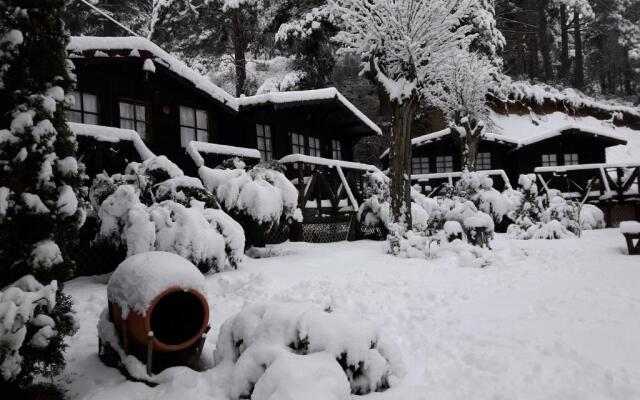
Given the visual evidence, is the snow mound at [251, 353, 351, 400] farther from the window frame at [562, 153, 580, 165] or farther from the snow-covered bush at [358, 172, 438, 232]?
the window frame at [562, 153, 580, 165]

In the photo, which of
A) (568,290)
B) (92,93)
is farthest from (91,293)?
(92,93)

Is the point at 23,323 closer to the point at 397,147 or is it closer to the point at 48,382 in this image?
the point at 48,382

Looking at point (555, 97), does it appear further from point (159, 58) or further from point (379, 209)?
point (159, 58)

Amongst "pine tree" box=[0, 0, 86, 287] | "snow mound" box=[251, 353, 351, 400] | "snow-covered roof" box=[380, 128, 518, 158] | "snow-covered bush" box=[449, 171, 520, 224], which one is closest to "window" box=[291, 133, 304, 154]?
"snow-covered bush" box=[449, 171, 520, 224]

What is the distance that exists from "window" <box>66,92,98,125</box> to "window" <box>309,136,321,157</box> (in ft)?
26.7

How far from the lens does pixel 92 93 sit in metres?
10.1

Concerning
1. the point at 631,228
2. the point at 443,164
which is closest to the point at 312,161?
the point at 631,228

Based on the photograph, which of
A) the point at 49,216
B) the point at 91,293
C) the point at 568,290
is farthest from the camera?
the point at 568,290

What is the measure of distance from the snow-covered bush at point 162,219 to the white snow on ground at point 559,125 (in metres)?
28.8

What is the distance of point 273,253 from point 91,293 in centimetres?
372

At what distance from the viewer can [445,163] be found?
81.6ft

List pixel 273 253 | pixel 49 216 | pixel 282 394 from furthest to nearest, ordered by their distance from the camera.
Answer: pixel 273 253 < pixel 49 216 < pixel 282 394

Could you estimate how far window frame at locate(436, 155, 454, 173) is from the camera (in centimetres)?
2478

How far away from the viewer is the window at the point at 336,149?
18.6 m
